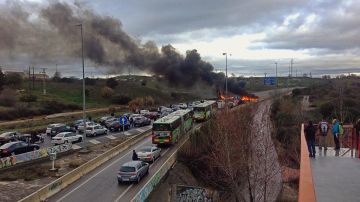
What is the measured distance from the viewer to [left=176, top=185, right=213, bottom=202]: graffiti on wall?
26328mm

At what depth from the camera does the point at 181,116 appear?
152ft

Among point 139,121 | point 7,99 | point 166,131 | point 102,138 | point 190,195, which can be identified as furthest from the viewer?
point 7,99

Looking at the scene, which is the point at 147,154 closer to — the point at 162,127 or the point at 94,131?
the point at 162,127

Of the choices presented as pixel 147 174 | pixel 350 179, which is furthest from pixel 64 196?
pixel 350 179

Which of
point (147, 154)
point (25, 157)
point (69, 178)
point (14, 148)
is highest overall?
point (14, 148)

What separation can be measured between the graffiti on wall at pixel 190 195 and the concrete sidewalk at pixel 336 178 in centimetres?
1069

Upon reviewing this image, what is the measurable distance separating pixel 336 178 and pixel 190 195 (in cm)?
1471

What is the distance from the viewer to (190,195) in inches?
1049

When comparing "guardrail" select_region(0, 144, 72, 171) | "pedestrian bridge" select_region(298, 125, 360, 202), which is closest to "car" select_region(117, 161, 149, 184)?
"guardrail" select_region(0, 144, 72, 171)

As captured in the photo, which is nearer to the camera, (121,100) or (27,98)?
(27,98)

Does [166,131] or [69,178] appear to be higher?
[166,131]

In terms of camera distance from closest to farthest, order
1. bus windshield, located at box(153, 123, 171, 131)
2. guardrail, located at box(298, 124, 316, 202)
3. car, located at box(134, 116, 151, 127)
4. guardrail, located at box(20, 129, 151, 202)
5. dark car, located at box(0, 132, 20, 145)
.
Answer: guardrail, located at box(298, 124, 316, 202) → guardrail, located at box(20, 129, 151, 202) → bus windshield, located at box(153, 123, 171, 131) → dark car, located at box(0, 132, 20, 145) → car, located at box(134, 116, 151, 127)

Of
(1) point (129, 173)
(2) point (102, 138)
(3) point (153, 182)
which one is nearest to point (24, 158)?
(1) point (129, 173)

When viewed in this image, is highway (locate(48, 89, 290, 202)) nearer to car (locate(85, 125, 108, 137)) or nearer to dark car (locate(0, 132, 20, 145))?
dark car (locate(0, 132, 20, 145))
